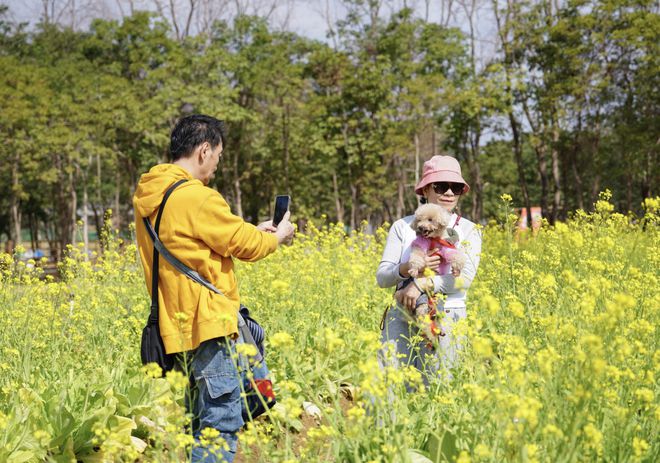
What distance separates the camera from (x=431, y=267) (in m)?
3.22

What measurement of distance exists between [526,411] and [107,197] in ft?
130

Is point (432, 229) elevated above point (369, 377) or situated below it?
above

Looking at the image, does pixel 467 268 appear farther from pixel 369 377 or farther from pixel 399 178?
pixel 399 178

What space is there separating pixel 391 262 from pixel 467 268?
1.34 feet

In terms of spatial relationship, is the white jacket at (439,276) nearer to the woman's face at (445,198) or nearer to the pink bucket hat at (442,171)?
the woman's face at (445,198)

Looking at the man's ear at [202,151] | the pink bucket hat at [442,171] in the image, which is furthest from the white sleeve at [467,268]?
the man's ear at [202,151]

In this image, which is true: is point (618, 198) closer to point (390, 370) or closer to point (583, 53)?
point (583, 53)

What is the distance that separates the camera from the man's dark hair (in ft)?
9.32

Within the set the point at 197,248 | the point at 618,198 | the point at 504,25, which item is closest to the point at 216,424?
the point at 197,248

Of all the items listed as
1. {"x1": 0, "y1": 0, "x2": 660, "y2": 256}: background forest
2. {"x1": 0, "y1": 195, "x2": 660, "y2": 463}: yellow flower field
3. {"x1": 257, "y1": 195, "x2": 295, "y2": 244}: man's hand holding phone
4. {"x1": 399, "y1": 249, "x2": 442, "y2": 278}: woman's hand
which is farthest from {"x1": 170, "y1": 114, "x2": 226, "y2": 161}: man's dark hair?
{"x1": 0, "y1": 0, "x2": 660, "y2": 256}: background forest

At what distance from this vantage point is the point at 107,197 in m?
38.8

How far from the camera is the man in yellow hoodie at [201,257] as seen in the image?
2697mm

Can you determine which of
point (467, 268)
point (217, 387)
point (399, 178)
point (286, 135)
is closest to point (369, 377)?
point (217, 387)

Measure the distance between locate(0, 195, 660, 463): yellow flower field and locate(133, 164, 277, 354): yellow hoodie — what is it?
0.31 metres
